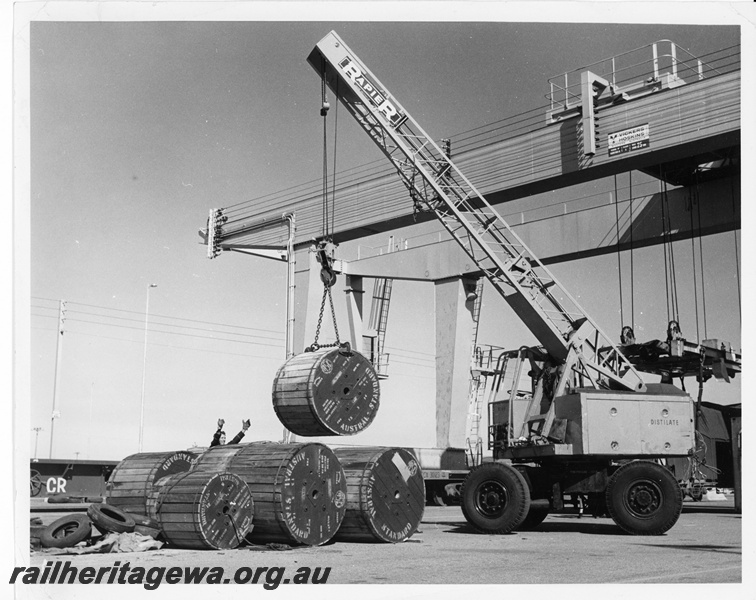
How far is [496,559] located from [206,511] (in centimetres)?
389

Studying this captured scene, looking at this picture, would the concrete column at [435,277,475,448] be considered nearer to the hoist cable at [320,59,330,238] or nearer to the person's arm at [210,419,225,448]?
the hoist cable at [320,59,330,238]

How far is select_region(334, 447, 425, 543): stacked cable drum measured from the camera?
499 inches

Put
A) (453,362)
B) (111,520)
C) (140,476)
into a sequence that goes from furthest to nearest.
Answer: (453,362) < (140,476) < (111,520)

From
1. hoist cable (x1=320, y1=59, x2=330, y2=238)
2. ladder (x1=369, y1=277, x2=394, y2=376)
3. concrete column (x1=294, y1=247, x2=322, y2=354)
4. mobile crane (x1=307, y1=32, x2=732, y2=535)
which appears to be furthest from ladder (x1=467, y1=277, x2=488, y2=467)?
hoist cable (x1=320, y1=59, x2=330, y2=238)

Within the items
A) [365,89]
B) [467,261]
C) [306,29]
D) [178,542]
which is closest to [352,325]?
[467,261]

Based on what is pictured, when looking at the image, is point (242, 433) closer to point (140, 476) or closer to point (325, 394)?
point (140, 476)

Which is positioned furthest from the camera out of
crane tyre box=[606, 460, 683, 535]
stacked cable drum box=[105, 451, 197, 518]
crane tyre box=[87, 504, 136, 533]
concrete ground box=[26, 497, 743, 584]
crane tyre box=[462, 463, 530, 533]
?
crane tyre box=[462, 463, 530, 533]

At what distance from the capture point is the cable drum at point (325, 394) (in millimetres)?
12625

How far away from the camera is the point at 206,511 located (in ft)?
37.2

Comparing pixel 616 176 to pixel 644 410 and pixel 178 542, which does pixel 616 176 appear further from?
pixel 178 542

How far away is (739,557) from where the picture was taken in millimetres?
11258

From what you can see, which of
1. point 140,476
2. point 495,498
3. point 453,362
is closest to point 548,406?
point 495,498

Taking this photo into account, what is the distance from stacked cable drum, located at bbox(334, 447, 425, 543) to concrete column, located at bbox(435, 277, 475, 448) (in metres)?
12.4

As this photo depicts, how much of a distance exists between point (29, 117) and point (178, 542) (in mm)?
5814
